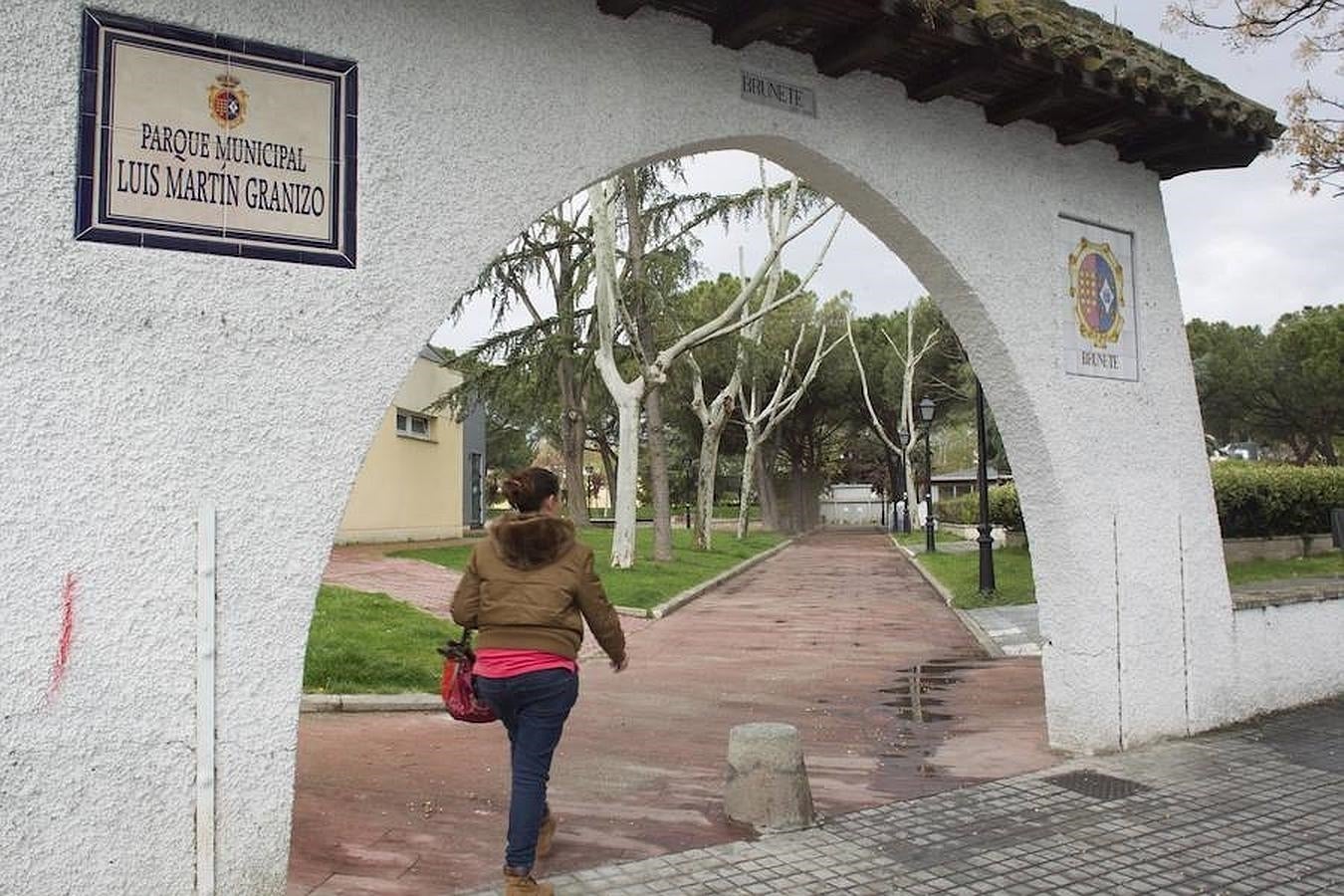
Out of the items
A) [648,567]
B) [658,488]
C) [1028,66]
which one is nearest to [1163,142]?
[1028,66]

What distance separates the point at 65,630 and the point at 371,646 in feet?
21.8

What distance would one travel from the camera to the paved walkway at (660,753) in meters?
4.85

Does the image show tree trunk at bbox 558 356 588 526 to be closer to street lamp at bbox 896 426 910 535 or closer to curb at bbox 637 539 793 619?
curb at bbox 637 539 793 619

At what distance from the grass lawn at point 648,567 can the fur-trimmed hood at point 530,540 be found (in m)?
9.72

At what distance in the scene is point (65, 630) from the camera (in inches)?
143

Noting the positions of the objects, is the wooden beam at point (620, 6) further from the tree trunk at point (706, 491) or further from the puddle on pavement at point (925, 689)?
the tree trunk at point (706, 491)

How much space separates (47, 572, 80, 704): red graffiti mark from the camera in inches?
142

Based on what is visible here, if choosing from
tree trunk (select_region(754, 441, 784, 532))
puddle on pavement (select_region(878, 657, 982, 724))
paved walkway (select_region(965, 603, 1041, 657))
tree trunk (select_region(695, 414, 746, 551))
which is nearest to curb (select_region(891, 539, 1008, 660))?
paved walkway (select_region(965, 603, 1041, 657))

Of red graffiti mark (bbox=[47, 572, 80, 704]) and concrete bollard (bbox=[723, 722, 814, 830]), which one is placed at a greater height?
red graffiti mark (bbox=[47, 572, 80, 704])

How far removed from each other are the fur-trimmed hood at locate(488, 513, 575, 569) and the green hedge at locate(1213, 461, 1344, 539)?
15.6m

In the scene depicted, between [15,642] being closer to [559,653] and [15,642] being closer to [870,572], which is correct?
[559,653]

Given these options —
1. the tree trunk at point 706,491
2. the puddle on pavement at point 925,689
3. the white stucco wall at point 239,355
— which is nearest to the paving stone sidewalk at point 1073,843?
the white stucco wall at point 239,355

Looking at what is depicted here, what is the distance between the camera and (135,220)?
3.83m

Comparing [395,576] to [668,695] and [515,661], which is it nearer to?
[668,695]
